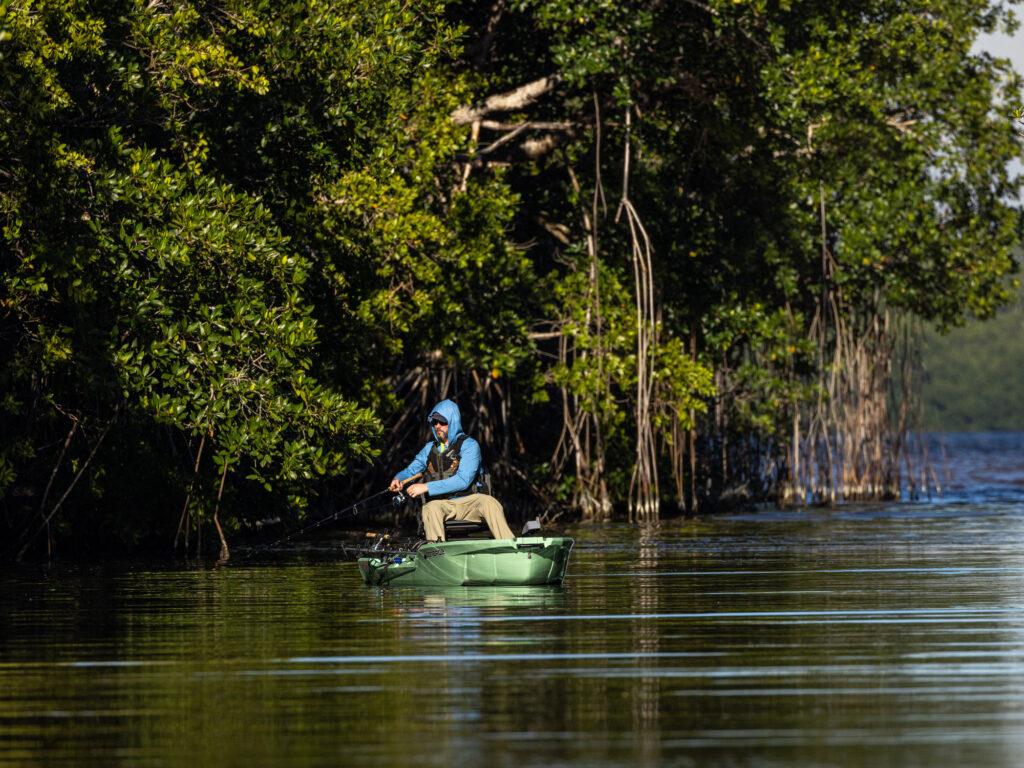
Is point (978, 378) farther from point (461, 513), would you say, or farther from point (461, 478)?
point (461, 478)

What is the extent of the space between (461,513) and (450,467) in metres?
0.33

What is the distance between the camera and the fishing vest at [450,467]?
41.0ft

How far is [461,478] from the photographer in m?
12.3

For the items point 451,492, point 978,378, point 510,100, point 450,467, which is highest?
point 978,378

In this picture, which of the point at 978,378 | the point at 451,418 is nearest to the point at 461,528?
the point at 451,418

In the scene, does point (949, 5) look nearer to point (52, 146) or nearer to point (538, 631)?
point (52, 146)

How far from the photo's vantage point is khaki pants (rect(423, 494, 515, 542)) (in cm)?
1250

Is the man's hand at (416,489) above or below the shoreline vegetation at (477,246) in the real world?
below

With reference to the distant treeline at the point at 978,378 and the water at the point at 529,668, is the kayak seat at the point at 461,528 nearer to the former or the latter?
the water at the point at 529,668

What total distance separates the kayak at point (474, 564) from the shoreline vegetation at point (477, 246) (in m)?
2.33

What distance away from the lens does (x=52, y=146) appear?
13.5 metres

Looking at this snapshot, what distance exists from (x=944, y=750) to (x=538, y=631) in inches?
150

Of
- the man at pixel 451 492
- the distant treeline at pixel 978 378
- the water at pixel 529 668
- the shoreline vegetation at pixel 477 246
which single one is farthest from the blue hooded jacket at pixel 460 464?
the distant treeline at pixel 978 378

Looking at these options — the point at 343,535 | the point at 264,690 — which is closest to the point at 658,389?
the point at 343,535
